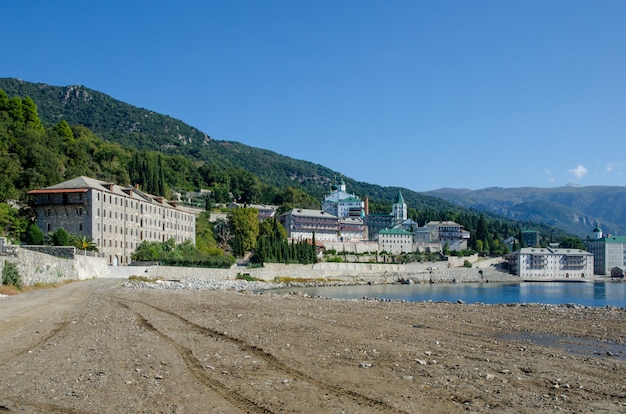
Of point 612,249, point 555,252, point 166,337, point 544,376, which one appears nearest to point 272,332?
point 166,337

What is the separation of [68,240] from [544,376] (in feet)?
152

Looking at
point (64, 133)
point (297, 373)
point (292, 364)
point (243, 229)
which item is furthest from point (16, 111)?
point (297, 373)

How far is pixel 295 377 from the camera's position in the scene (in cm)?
1195

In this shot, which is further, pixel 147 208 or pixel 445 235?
pixel 445 235

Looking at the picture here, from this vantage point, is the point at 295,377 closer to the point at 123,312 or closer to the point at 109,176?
the point at 123,312

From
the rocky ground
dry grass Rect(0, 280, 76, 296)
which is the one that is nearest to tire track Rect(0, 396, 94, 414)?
the rocky ground

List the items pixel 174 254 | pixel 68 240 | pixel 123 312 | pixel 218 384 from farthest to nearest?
pixel 174 254 < pixel 68 240 < pixel 123 312 < pixel 218 384

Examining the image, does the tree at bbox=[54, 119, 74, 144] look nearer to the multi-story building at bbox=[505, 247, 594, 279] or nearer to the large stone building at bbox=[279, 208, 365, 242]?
the large stone building at bbox=[279, 208, 365, 242]

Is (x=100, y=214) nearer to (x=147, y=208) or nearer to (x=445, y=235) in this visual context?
(x=147, y=208)

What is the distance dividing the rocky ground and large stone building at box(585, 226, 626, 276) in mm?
136616

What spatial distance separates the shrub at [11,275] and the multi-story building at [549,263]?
108 m

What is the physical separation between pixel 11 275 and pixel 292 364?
843 inches

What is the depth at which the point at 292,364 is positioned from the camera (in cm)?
1326

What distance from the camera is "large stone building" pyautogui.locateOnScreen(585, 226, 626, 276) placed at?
14638 cm
